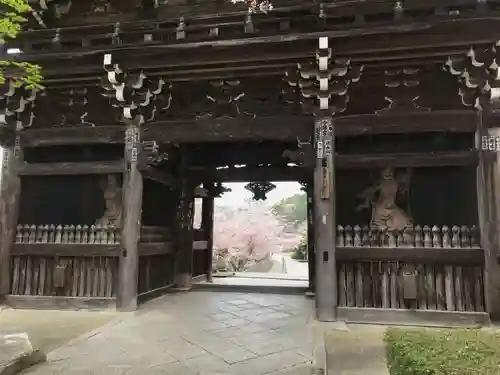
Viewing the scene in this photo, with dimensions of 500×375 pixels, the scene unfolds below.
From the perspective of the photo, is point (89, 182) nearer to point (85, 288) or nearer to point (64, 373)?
point (85, 288)

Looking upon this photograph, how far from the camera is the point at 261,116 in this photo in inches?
271

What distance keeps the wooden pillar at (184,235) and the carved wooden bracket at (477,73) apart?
606cm

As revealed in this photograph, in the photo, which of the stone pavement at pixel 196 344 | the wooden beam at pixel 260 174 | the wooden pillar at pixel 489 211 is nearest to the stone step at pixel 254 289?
the stone pavement at pixel 196 344

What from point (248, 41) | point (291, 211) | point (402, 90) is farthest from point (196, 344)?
point (291, 211)

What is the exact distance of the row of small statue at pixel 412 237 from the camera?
5992 millimetres

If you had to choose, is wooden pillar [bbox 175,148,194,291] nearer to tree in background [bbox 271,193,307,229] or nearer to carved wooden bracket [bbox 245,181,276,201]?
carved wooden bracket [bbox 245,181,276,201]

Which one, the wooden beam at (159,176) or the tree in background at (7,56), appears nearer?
the tree in background at (7,56)

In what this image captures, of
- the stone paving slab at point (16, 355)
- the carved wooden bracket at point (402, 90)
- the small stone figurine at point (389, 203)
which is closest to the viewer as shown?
the stone paving slab at point (16, 355)

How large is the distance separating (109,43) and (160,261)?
4692mm

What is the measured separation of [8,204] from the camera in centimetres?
739

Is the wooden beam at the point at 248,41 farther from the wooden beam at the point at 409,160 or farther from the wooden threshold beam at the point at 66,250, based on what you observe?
the wooden threshold beam at the point at 66,250

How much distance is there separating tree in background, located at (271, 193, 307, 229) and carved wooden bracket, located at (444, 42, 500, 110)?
2941 cm

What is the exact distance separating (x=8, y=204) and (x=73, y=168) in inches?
57.8

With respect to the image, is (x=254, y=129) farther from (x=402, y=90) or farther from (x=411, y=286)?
(x=411, y=286)
